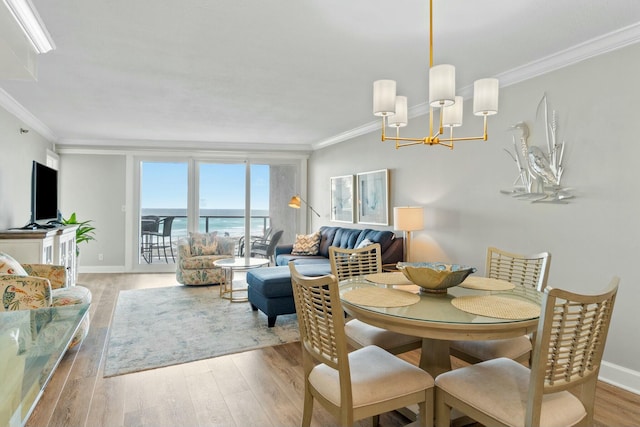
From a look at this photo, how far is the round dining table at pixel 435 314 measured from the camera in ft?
5.17

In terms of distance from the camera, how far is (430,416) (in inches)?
68.5

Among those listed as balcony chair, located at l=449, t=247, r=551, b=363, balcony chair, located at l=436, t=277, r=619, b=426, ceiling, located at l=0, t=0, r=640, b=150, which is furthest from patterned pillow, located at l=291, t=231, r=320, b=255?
balcony chair, located at l=436, t=277, r=619, b=426

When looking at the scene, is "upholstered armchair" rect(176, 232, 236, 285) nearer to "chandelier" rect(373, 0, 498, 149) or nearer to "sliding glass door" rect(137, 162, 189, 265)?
"sliding glass door" rect(137, 162, 189, 265)

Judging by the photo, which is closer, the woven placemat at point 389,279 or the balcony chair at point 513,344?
the balcony chair at point 513,344

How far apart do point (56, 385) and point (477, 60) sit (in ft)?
12.7

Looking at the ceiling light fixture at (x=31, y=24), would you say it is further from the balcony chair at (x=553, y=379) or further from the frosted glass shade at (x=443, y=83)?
the balcony chair at (x=553, y=379)

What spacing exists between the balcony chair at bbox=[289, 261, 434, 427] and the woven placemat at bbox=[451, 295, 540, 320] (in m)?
0.38

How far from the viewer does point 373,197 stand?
5.48 metres

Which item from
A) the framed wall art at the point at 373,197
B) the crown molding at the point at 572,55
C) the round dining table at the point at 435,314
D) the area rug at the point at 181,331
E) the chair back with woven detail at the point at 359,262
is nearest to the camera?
the round dining table at the point at 435,314

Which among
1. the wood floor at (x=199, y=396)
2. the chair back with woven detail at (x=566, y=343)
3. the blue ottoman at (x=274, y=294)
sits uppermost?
the chair back with woven detail at (x=566, y=343)

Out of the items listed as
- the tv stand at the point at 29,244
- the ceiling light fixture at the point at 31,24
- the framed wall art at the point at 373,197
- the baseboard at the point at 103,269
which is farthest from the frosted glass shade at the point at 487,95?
the baseboard at the point at 103,269

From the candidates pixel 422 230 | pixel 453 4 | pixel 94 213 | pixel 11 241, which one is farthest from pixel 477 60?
pixel 94 213

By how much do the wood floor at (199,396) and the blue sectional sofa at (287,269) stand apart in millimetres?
646

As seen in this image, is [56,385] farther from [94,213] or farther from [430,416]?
[94,213]
